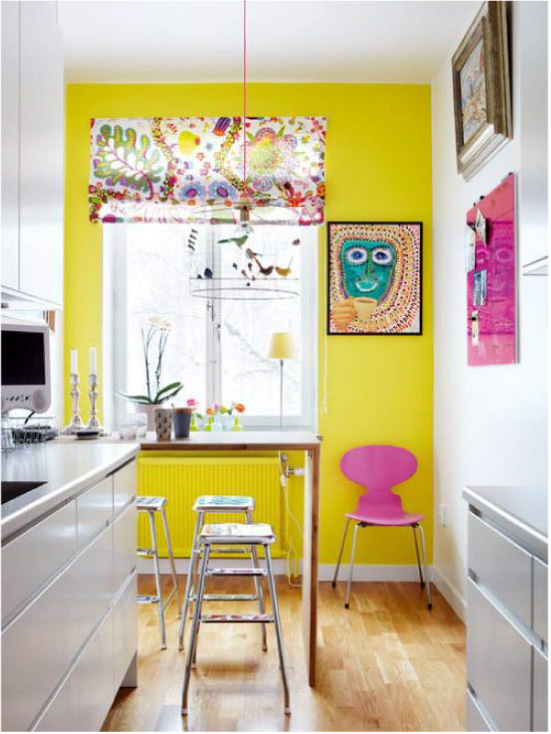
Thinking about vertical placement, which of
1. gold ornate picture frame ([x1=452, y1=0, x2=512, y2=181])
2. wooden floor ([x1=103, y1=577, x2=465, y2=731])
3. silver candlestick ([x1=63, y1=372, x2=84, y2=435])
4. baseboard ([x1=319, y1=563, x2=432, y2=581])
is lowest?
wooden floor ([x1=103, y1=577, x2=465, y2=731])

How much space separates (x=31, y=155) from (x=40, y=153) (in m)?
0.13

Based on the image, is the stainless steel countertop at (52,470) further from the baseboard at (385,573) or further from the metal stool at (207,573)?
the baseboard at (385,573)

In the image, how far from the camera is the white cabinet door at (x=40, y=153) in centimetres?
251

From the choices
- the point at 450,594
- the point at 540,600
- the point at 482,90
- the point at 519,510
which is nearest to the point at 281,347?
the point at 450,594

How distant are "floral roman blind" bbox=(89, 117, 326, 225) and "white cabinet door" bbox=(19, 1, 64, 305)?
1.57 metres

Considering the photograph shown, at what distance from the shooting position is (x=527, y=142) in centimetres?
235

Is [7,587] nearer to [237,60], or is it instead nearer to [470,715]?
[470,715]

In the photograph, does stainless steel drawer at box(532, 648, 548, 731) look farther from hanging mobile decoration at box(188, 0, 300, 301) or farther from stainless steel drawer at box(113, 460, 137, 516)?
hanging mobile decoration at box(188, 0, 300, 301)

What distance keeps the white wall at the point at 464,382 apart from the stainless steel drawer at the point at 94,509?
1.53m

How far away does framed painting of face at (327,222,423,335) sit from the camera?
4.59 m

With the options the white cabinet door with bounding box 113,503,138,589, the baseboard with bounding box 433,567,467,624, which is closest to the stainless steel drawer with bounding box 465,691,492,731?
the white cabinet door with bounding box 113,503,138,589

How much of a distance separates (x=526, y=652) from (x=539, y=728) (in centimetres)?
15

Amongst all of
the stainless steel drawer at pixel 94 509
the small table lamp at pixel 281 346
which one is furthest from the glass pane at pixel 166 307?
the stainless steel drawer at pixel 94 509

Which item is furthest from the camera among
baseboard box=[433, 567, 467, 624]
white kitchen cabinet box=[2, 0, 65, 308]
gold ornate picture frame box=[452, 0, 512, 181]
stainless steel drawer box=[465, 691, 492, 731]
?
baseboard box=[433, 567, 467, 624]
